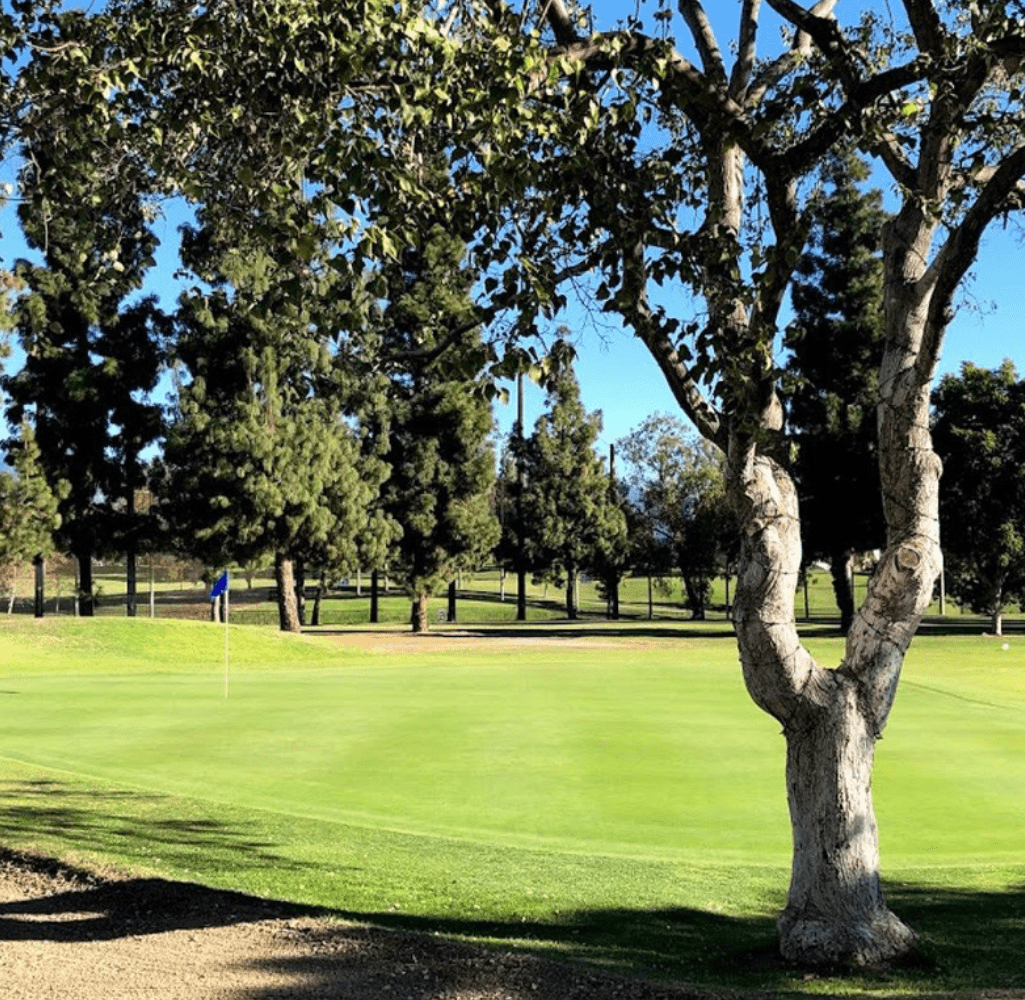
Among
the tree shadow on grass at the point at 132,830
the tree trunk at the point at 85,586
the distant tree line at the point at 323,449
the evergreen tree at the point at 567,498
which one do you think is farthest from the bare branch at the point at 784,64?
the evergreen tree at the point at 567,498

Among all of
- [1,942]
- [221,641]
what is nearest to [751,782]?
[1,942]

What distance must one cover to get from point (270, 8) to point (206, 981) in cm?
589

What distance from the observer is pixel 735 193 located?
25.0 feet

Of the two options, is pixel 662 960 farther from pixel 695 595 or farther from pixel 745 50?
pixel 695 595

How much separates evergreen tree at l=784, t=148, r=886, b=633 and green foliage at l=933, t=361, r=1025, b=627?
2.98 meters

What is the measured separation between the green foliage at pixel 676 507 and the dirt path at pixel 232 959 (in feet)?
187

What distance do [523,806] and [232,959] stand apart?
532cm

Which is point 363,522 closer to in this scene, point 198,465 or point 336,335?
point 198,465

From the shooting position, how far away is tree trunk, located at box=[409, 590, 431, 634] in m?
51.9

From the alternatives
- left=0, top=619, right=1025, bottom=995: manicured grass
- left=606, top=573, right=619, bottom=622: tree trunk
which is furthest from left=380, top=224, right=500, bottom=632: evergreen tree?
left=0, top=619, right=1025, bottom=995: manicured grass

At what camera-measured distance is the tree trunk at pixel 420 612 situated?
51875mm

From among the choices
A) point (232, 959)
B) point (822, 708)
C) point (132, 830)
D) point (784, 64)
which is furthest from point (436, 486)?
point (232, 959)

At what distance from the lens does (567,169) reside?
6430 mm

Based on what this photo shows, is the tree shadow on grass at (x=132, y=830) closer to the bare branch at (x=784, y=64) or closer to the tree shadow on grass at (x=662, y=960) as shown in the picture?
the tree shadow on grass at (x=662, y=960)
